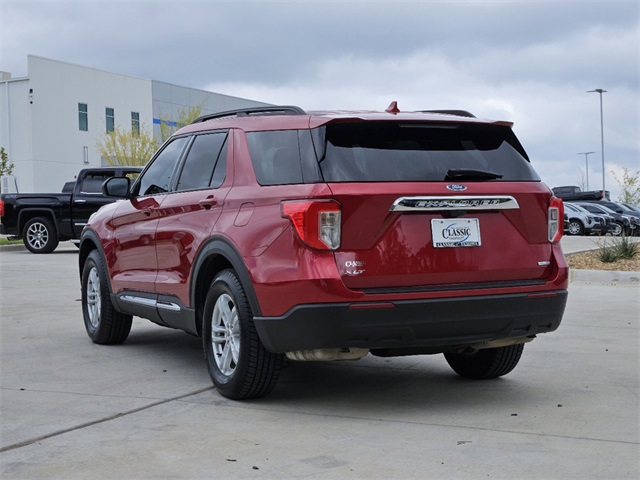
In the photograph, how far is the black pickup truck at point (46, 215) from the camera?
71.3 ft

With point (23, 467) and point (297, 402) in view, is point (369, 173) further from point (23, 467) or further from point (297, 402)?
point (23, 467)

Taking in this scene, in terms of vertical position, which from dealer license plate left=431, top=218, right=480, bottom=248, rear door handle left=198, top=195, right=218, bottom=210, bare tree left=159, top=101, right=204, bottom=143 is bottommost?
dealer license plate left=431, top=218, right=480, bottom=248

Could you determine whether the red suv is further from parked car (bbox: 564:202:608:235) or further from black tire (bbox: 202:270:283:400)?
parked car (bbox: 564:202:608:235)

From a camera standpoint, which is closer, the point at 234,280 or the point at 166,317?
the point at 234,280

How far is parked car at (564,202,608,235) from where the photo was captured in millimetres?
37188

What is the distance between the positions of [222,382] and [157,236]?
1.57m

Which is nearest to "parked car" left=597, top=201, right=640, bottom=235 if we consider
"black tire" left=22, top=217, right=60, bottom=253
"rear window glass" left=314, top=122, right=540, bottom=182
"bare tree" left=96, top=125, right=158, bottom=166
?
"bare tree" left=96, top=125, right=158, bottom=166

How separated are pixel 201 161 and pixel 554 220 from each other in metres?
2.48

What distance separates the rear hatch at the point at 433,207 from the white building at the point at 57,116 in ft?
154

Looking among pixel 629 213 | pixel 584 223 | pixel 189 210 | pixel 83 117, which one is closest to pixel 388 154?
pixel 189 210

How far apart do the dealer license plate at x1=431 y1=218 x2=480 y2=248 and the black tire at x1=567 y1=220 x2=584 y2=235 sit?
32.9 metres

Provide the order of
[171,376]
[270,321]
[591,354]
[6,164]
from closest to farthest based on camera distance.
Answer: [270,321] → [171,376] → [591,354] → [6,164]

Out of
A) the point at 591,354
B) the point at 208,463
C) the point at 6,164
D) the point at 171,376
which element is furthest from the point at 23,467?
the point at 6,164

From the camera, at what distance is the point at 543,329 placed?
593cm
